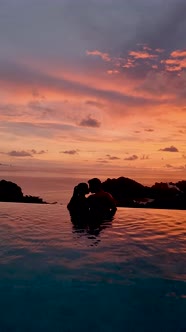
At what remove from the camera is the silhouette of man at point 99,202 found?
48.6 ft

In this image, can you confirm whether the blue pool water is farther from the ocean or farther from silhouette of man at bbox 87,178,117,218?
silhouette of man at bbox 87,178,117,218

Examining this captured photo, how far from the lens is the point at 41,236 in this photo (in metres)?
10.5

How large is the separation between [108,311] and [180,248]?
4.47m

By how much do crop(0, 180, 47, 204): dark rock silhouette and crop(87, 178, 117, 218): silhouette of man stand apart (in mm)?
7481

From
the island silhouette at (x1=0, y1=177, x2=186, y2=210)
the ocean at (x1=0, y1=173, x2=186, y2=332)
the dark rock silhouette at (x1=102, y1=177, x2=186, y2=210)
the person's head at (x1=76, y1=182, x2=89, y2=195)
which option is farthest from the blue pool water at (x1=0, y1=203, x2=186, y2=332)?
the dark rock silhouette at (x1=102, y1=177, x2=186, y2=210)

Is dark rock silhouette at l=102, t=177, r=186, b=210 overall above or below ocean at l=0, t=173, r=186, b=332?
above

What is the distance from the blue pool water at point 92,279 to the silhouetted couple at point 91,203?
2.92m

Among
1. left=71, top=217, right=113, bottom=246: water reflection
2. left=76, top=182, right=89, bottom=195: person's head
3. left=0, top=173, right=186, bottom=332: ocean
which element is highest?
left=76, top=182, right=89, bottom=195: person's head

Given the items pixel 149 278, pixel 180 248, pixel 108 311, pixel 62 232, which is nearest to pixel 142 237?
pixel 180 248

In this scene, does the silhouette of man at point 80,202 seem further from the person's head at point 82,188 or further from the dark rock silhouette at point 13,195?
the dark rock silhouette at point 13,195

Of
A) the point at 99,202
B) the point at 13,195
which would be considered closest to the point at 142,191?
the point at 99,202

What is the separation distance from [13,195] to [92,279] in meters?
16.6

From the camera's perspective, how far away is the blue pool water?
516cm

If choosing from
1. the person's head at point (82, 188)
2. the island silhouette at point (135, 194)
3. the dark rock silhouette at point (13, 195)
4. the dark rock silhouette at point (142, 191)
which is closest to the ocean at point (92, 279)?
the person's head at point (82, 188)
